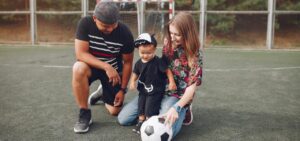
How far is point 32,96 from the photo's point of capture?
455 cm

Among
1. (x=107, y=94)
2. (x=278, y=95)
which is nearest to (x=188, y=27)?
(x=107, y=94)

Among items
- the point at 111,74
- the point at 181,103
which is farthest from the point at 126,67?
the point at 181,103

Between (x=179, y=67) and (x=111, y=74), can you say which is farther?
(x=111, y=74)

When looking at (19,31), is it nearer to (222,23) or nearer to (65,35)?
(65,35)

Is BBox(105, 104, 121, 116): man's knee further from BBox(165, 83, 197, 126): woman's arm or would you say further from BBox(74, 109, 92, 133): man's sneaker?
BBox(165, 83, 197, 126): woman's arm

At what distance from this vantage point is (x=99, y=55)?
3596 mm

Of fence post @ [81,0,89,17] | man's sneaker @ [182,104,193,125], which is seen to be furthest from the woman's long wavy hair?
fence post @ [81,0,89,17]

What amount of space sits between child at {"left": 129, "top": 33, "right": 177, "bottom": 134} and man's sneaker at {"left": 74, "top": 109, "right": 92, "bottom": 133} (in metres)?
0.40

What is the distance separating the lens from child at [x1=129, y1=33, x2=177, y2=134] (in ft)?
10.7

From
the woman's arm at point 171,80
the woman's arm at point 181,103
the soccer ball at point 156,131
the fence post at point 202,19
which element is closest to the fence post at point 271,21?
the fence post at point 202,19

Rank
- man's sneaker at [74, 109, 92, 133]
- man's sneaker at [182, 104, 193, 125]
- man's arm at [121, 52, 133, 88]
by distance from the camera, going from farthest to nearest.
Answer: man's arm at [121, 52, 133, 88] < man's sneaker at [182, 104, 193, 125] < man's sneaker at [74, 109, 92, 133]

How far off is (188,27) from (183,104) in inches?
23.9

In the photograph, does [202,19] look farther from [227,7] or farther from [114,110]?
[114,110]

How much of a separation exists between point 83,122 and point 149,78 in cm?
66
